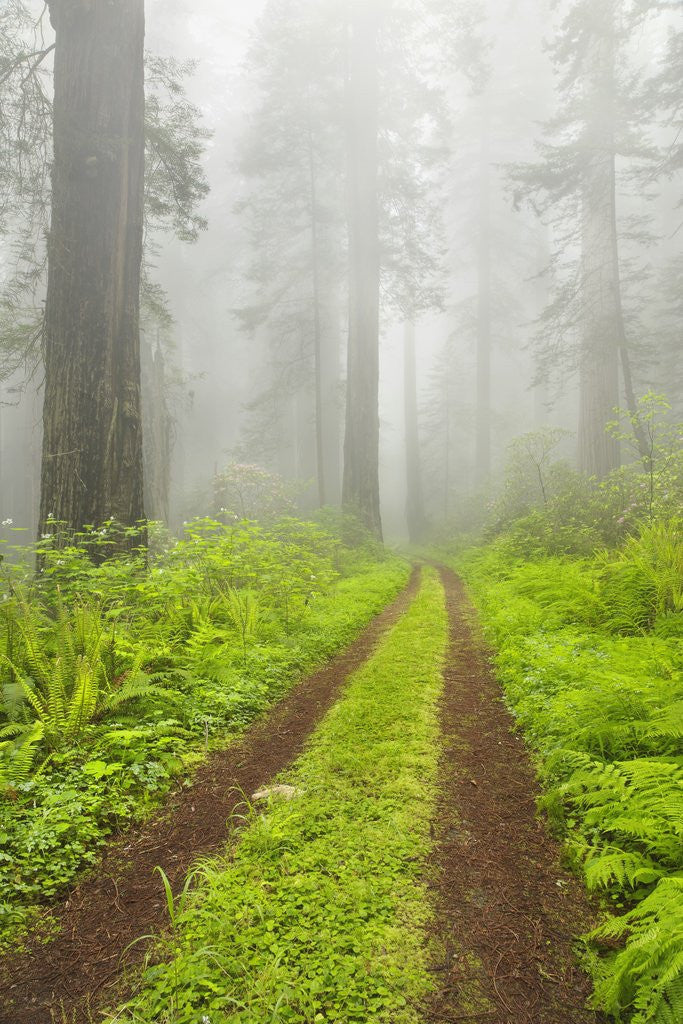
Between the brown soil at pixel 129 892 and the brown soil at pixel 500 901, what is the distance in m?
1.14

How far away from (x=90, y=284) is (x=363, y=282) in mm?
10300

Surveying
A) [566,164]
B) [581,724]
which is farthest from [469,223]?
[581,724]

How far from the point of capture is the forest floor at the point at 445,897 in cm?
166

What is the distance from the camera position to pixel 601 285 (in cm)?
1291

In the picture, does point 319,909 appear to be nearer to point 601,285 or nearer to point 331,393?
point 601,285

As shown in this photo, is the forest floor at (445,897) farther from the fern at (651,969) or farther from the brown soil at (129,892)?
the fern at (651,969)

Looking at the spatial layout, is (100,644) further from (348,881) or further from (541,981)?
(541,981)

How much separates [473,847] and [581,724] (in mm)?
1207

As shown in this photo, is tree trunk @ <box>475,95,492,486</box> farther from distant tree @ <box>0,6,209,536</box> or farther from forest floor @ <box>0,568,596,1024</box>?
forest floor @ <box>0,568,596,1024</box>

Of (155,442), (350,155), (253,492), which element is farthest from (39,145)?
(253,492)

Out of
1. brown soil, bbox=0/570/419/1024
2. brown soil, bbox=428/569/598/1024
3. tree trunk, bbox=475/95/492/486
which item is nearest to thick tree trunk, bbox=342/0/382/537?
tree trunk, bbox=475/95/492/486

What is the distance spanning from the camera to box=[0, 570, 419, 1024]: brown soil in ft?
5.56

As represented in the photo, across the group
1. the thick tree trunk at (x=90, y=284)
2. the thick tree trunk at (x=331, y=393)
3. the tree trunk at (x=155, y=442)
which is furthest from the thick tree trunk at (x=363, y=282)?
the thick tree trunk at (x=90, y=284)

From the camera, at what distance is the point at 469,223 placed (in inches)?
1020
